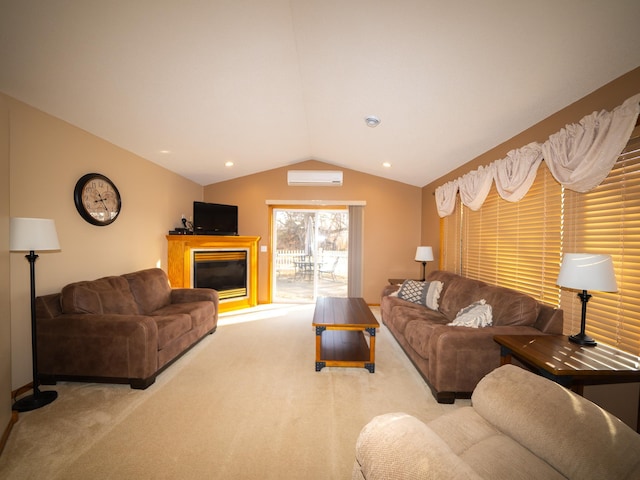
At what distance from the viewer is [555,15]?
5.25 ft

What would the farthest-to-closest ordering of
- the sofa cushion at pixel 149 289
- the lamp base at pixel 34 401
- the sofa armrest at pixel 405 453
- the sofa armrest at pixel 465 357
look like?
the sofa cushion at pixel 149 289, the sofa armrest at pixel 465 357, the lamp base at pixel 34 401, the sofa armrest at pixel 405 453

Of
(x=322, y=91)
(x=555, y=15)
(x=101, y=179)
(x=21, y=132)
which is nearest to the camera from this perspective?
(x=555, y=15)

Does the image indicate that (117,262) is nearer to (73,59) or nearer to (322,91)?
(73,59)

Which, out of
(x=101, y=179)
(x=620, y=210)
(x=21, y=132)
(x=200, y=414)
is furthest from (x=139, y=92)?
(x=620, y=210)

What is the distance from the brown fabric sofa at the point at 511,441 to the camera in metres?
0.89

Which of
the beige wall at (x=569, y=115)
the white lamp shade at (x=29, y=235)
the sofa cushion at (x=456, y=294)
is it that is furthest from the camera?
the sofa cushion at (x=456, y=294)

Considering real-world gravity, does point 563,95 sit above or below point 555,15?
below

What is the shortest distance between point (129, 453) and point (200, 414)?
19.1 inches

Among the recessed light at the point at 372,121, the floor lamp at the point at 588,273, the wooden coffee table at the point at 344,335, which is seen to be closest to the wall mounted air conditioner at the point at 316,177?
the recessed light at the point at 372,121

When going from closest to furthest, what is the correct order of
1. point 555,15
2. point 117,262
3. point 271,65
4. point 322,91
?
point 555,15
point 271,65
point 322,91
point 117,262

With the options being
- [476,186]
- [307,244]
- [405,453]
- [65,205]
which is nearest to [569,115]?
[476,186]

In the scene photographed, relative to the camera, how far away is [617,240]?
75.8 inches

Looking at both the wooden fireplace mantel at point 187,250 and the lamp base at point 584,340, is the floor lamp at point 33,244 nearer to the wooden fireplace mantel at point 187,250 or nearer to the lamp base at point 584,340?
the wooden fireplace mantel at point 187,250

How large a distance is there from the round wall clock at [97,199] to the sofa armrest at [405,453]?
3560mm
